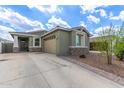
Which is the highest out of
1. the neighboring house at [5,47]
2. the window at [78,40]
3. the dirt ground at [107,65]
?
the window at [78,40]

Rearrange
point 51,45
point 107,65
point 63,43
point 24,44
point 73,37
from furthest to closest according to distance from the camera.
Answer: point 24,44, point 51,45, point 73,37, point 63,43, point 107,65

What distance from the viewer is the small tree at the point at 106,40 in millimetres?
7688

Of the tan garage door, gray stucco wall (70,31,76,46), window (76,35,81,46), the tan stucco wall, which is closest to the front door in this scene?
the tan garage door

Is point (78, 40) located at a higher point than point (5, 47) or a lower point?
higher

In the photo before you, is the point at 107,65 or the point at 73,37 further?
the point at 73,37

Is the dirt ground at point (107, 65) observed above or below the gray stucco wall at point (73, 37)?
below

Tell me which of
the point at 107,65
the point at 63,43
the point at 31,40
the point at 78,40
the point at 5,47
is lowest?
the point at 107,65

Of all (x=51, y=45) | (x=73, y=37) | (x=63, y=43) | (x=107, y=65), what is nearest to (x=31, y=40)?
→ (x=51, y=45)

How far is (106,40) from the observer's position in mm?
7797

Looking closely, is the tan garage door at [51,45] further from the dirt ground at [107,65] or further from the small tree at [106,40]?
the small tree at [106,40]

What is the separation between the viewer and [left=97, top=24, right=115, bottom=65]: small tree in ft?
25.2

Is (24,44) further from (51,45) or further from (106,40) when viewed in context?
(106,40)

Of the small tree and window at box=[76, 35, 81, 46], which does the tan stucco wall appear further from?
the small tree

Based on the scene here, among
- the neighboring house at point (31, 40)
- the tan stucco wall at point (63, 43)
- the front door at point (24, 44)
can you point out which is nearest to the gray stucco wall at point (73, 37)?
the tan stucco wall at point (63, 43)
